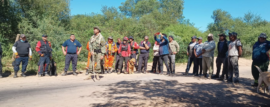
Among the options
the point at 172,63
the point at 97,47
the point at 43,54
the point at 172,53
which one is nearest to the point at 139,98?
the point at 97,47

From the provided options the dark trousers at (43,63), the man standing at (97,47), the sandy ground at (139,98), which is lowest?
the sandy ground at (139,98)

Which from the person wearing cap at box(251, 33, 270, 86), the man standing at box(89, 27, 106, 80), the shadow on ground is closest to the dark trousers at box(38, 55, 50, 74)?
the man standing at box(89, 27, 106, 80)

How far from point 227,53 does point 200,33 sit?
12487 millimetres

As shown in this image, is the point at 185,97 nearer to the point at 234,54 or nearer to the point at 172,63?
the point at 234,54

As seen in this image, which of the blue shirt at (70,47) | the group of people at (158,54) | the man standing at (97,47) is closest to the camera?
the group of people at (158,54)

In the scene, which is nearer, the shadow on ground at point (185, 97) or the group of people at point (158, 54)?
the shadow on ground at point (185, 97)

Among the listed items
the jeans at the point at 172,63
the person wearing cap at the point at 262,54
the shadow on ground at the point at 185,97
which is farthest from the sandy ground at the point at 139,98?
the jeans at the point at 172,63

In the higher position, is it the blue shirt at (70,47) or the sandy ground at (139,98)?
the blue shirt at (70,47)

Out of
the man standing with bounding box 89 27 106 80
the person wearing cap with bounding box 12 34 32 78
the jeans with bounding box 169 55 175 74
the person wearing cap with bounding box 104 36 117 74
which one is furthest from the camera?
the person wearing cap with bounding box 104 36 117 74

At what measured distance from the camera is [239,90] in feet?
20.9

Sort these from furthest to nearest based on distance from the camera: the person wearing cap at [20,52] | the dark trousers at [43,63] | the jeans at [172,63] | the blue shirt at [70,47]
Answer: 1. the jeans at [172,63]
2. the blue shirt at [70,47]
3. the dark trousers at [43,63]
4. the person wearing cap at [20,52]

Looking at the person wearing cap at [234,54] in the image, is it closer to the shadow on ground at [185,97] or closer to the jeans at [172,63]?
the shadow on ground at [185,97]

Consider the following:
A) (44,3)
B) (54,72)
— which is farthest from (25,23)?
(54,72)

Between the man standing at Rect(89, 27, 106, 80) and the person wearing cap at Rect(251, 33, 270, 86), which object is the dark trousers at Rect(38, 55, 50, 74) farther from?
the person wearing cap at Rect(251, 33, 270, 86)
